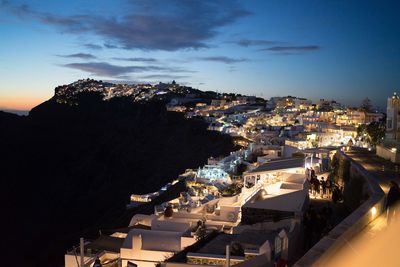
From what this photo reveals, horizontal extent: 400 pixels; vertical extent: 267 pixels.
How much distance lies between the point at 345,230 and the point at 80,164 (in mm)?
66846

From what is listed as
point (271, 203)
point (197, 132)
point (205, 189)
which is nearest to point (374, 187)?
point (271, 203)

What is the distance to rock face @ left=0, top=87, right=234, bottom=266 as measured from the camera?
45.3 m

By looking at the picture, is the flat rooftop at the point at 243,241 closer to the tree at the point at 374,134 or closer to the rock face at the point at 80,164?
the tree at the point at 374,134

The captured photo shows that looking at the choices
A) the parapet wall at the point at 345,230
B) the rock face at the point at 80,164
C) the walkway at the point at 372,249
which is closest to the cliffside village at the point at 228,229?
the parapet wall at the point at 345,230

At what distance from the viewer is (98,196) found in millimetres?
54375

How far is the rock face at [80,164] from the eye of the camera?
45.3m

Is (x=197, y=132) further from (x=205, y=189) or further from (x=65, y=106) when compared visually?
(x=65, y=106)

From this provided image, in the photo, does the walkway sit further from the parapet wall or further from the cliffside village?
the cliffside village

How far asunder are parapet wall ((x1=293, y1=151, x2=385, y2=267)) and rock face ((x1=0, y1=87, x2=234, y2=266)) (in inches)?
1164

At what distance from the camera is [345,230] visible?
15.5 ft

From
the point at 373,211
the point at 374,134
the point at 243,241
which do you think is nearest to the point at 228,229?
the point at 243,241

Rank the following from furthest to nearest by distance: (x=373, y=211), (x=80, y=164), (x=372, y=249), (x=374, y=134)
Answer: (x=80, y=164) < (x=374, y=134) < (x=373, y=211) < (x=372, y=249)

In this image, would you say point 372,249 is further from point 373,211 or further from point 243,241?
point 243,241

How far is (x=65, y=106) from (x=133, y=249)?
320 feet
